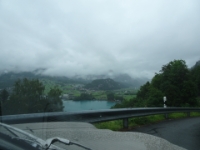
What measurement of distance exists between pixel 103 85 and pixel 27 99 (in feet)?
9.78

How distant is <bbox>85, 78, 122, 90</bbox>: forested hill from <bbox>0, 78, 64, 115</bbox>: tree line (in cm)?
164

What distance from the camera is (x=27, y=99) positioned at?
Answer: 4.36 m

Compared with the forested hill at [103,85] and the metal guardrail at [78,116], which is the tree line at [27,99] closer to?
the metal guardrail at [78,116]

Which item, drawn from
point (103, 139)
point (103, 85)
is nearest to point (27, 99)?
point (103, 139)

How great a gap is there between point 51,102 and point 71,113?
88 centimetres

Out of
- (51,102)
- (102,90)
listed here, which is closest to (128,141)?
(51,102)

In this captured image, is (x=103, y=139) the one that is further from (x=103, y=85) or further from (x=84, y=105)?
(x=103, y=85)

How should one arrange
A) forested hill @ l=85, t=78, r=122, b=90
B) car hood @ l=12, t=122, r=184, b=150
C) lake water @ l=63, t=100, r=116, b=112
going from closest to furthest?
car hood @ l=12, t=122, r=184, b=150
lake water @ l=63, t=100, r=116, b=112
forested hill @ l=85, t=78, r=122, b=90

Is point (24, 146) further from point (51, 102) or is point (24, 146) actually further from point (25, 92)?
point (51, 102)

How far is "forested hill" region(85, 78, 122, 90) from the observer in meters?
6.52

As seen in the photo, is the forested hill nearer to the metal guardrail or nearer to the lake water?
the lake water

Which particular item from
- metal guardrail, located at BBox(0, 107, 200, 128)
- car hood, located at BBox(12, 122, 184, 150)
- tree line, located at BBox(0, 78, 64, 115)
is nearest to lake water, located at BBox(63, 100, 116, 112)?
metal guardrail, located at BBox(0, 107, 200, 128)

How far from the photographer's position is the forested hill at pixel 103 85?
652cm

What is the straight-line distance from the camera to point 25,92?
4.31 metres
